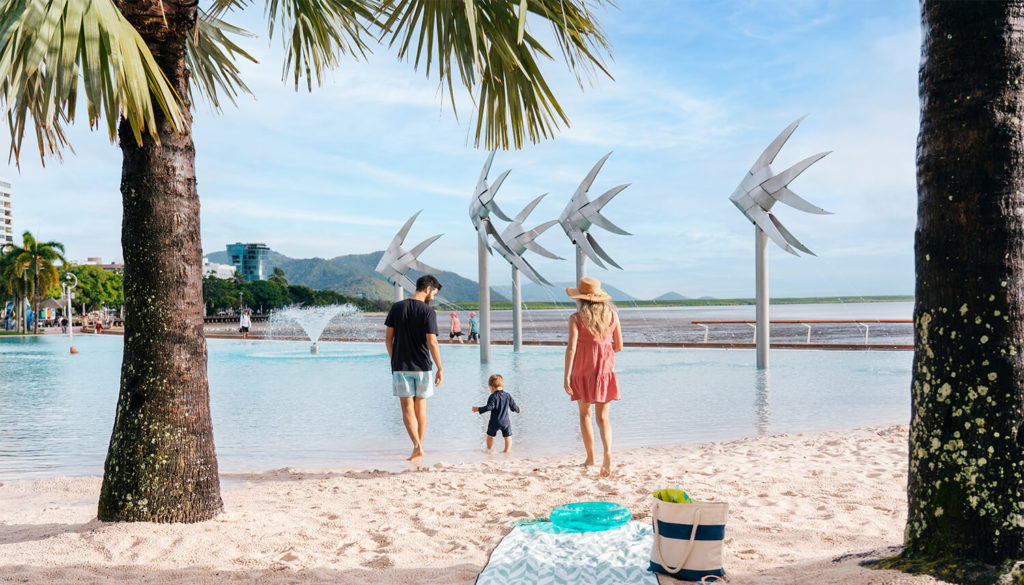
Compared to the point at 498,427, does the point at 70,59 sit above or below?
above

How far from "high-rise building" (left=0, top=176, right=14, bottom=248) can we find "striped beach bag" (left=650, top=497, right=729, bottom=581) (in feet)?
669

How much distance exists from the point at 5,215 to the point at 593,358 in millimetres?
213944

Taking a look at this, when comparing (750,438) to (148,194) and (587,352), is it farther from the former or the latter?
(148,194)

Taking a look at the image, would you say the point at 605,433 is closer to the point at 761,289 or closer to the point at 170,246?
the point at 170,246

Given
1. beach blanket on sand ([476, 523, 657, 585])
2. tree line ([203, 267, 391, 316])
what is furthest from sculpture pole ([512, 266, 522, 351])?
tree line ([203, 267, 391, 316])

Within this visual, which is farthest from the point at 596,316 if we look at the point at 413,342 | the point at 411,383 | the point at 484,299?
the point at 484,299

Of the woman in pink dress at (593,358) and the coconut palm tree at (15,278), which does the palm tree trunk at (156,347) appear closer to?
the woman in pink dress at (593,358)

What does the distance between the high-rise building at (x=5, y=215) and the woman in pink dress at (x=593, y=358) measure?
662 feet

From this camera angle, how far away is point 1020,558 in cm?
279

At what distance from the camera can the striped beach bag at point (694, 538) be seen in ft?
10.9

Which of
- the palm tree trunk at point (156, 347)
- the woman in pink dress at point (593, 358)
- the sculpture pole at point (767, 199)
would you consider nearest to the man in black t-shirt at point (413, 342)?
the woman in pink dress at point (593, 358)

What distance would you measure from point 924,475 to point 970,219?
1.09m

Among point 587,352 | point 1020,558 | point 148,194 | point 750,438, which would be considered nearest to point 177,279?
point 148,194

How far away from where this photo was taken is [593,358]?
5949 millimetres
